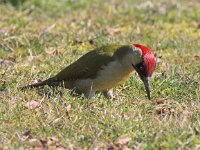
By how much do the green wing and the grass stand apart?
0.27 m

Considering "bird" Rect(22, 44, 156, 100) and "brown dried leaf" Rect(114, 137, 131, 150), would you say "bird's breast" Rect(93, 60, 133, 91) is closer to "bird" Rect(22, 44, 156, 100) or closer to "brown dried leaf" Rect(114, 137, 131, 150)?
"bird" Rect(22, 44, 156, 100)

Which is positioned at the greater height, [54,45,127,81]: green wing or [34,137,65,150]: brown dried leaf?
[34,137,65,150]: brown dried leaf

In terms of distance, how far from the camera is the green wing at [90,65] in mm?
7305

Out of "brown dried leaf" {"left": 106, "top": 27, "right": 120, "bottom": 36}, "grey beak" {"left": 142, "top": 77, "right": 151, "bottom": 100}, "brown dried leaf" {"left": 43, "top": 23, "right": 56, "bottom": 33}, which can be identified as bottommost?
"brown dried leaf" {"left": 106, "top": 27, "right": 120, "bottom": 36}

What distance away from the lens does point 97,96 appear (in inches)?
290

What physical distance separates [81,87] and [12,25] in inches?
124

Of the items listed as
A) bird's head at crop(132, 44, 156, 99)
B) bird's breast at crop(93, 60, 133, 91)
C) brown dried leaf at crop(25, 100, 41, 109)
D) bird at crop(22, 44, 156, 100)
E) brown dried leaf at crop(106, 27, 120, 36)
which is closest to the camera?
brown dried leaf at crop(25, 100, 41, 109)

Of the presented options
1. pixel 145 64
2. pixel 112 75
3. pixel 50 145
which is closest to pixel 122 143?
pixel 50 145

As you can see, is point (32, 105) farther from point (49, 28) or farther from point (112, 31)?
point (112, 31)

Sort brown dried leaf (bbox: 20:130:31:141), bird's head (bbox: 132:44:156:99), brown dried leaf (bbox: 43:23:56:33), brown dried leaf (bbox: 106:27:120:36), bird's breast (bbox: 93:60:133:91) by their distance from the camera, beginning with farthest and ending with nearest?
brown dried leaf (bbox: 106:27:120:36), brown dried leaf (bbox: 43:23:56:33), bird's breast (bbox: 93:60:133:91), bird's head (bbox: 132:44:156:99), brown dried leaf (bbox: 20:130:31:141)

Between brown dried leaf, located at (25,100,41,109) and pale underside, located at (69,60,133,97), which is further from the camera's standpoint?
pale underside, located at (69,60,133,97)

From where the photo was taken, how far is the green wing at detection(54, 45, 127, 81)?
730 centimetres

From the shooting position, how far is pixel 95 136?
5.72 metres

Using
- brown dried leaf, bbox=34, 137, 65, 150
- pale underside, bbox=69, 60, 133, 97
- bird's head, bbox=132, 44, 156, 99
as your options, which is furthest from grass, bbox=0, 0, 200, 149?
bird's head, bbox=132, 44, 156, 99
